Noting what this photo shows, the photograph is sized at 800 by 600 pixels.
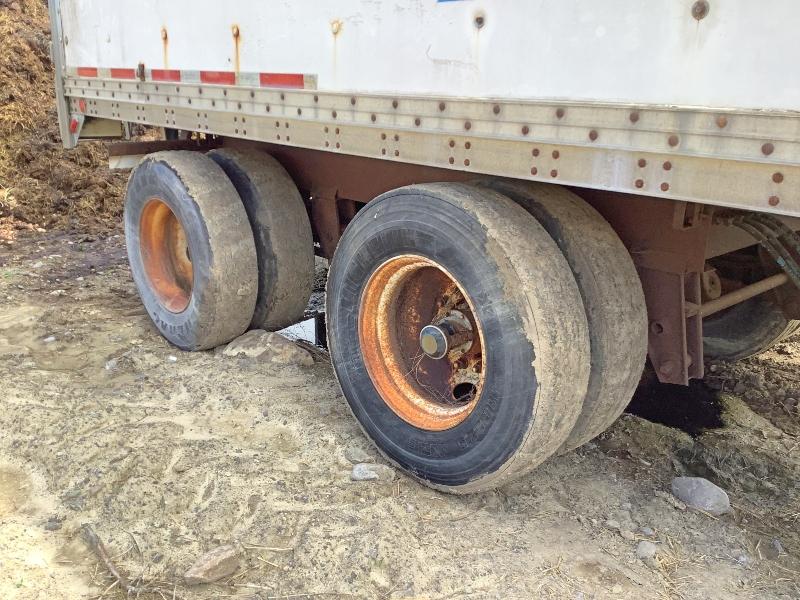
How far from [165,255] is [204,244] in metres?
1.15

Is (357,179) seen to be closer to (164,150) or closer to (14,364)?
(164,150)

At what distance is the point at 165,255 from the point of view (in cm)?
528

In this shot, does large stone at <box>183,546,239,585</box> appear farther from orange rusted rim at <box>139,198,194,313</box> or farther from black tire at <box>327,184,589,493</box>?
orange rusted rim at <box>139,198,194,313</box>

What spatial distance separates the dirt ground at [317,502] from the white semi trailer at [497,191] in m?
0.31

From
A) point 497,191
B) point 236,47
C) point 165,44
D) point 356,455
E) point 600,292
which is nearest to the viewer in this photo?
point 600,292

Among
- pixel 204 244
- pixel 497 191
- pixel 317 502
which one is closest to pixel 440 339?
pixel 497 191

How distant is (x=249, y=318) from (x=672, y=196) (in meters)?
3.09

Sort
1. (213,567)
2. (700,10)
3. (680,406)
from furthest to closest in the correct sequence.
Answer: (680,406) → (213,567) → (700,10)

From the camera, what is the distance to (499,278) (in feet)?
8.71

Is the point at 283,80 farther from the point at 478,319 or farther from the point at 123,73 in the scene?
the point at 123,73

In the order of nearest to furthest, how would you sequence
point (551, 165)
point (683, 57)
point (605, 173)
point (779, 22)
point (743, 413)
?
point (779, 22) → point (683, 57) → point (605, 173) → point (551, 165) → point (743, 413)

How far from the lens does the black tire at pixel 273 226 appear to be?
14.5 feet

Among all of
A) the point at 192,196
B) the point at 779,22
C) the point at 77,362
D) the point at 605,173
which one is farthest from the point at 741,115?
the point at 77,362

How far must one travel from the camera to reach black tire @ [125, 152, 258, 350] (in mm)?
4289
